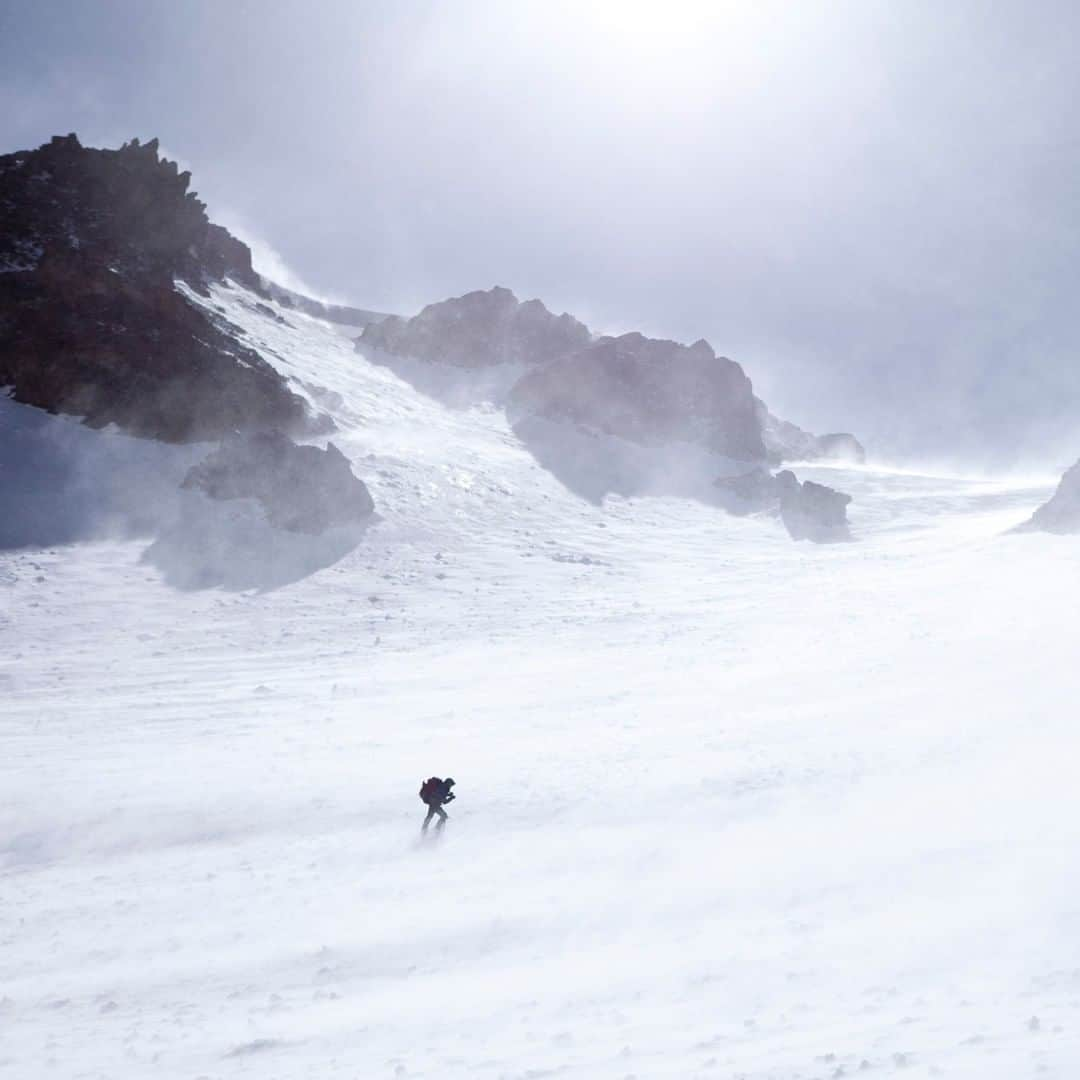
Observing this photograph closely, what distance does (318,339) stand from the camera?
6488 centimetres

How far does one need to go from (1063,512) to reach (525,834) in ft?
138

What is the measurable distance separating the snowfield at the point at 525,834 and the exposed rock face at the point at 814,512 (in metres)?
20.1

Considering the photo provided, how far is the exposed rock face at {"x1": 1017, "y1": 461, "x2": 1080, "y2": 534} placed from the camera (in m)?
41.8

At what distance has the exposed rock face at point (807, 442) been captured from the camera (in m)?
80.0

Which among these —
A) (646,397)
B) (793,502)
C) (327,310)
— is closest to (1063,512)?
(793,502)

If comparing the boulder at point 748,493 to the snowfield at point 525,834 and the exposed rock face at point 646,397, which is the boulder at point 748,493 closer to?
the exposed rock face at point 646,397

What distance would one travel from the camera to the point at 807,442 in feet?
278

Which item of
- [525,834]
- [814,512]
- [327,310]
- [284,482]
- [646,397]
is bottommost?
[525,834]

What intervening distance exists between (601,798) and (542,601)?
658 inches

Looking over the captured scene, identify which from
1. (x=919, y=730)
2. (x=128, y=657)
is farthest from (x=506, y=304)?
(x=919, y=730)

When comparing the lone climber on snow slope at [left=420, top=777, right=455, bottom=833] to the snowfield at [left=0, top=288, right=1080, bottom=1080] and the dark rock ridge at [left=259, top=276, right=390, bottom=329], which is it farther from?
the dark rock ridge at [left=259, top=276, right=390, bottom=329]

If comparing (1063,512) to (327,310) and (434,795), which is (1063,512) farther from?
(327,310)

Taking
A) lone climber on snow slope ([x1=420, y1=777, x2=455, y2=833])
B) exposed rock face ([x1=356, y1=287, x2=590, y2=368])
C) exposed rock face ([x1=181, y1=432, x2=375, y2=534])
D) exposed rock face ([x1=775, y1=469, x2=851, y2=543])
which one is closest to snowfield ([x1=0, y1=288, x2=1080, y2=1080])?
lone climber on snow slope ([x1=420, y1=777, x2=455, y2=833])

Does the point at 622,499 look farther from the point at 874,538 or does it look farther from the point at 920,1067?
the point at 920,1067
